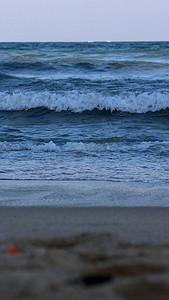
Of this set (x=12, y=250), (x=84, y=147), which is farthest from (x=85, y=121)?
(x=12, y=250)

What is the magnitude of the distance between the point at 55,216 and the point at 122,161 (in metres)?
2.45

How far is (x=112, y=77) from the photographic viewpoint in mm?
13969

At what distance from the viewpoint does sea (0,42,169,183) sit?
4898 millimetres

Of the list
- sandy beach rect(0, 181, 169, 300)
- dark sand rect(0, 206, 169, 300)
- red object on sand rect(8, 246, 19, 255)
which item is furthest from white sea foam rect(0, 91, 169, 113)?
red object on sand rect(8, 246, 19, 255)

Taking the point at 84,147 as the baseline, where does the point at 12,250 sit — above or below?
above

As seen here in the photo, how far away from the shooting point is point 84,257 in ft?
6.53

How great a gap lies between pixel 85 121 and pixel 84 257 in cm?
750

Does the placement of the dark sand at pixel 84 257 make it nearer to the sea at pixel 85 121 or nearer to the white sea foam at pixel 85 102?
the sea at pixel 85 121

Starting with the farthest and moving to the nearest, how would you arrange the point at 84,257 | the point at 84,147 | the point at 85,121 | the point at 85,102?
the point at 85,102, the point at 85,121, the point at 84,147, the point at 84,257

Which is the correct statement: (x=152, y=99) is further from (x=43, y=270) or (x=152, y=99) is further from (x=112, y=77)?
(x=43, y=270)

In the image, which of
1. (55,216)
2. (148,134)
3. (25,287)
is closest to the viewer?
(25,287)

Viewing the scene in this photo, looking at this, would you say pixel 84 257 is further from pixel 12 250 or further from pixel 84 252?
pixel 12 250

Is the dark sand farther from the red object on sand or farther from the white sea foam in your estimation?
the white sea foam

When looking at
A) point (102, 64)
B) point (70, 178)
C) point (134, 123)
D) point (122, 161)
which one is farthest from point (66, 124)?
point (102, 64)
